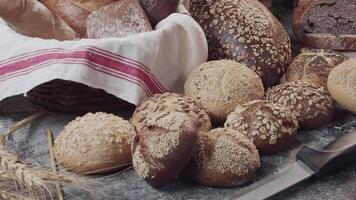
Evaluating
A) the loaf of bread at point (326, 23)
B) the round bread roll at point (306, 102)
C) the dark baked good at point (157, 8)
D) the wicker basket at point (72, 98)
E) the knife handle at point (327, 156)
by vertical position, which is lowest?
the wicker basket at point (72, 98)

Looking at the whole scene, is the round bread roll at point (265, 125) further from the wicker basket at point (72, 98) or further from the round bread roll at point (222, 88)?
the wicker basket at point (72, 98)

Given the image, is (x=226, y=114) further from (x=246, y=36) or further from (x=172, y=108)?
(x=246, y=36)

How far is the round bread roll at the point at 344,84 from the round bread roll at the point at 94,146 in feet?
1.62

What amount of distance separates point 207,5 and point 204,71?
1.06 feet

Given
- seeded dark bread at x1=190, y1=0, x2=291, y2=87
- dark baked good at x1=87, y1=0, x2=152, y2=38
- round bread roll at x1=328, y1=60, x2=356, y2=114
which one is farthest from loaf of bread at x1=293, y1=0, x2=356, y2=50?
dark baked good at x1=87, y1=0, x2=152, y2=38

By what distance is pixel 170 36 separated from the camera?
1.39 meters

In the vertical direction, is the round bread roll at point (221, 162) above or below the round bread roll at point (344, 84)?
below

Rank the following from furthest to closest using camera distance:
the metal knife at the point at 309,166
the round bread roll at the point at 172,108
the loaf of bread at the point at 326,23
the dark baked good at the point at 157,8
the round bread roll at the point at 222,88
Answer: the loaf of bread at the point at 326,23 < the dark baked good at the point at 157,8 < the round bread roll at the point at 222,88 < the round bread roll at the point at 172,108 < the metal knife at the point at 309,166

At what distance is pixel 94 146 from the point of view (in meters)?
1.16

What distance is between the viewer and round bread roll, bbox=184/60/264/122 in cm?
132

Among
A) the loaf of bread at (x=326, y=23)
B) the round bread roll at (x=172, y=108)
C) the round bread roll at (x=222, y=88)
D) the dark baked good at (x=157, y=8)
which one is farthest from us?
the loaf of bread at (x=326, y=23)

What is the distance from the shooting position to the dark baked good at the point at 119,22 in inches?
54.0

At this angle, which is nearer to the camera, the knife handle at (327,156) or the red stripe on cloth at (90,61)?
the knife handle at (327,156)

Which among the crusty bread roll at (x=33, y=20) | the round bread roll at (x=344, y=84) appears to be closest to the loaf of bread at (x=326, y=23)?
the round bread roll at (x=344, y=84)
